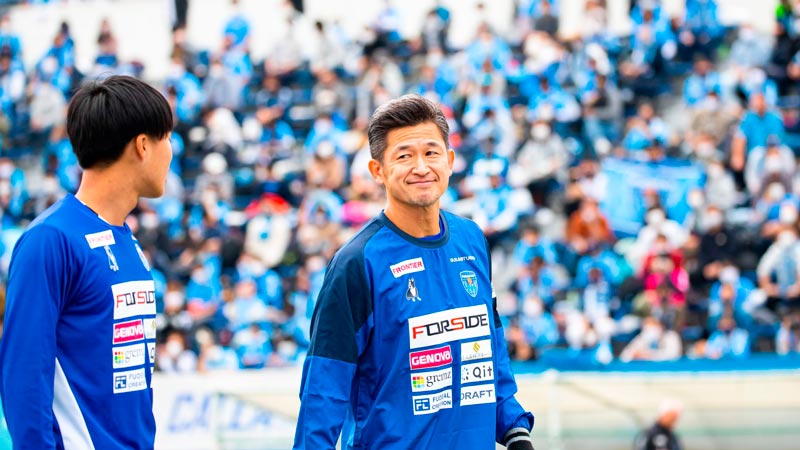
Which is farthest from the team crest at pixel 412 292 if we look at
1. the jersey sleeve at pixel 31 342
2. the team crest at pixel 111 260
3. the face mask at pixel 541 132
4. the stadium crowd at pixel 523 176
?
the face mask at pixel 541 132

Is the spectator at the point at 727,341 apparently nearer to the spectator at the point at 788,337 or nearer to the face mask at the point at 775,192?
the spectator at the point at 788,337

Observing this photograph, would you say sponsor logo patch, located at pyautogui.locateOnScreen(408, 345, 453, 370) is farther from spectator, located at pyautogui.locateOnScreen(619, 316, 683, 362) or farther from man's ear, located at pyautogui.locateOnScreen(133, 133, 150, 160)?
spectator, located at pyautogui.locateOnScreen(619, 316, 683, 362)

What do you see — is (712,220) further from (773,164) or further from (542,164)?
(542,164)

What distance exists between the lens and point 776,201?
1497cm

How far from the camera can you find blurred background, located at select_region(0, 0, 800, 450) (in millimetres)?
10797

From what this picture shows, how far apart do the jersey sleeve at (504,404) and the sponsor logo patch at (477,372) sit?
3.9 inches

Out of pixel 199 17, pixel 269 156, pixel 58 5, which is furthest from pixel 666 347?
pixel 58 5

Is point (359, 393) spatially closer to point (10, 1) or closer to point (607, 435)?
point (607, 435)

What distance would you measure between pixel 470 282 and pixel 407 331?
12.3 inches

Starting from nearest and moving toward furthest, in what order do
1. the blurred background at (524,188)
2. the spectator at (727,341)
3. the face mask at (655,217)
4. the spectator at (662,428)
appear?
the spectator at (662,428) < the blurred background at (524,188) < the spectator at (727,341) < the face mask at (655,217)

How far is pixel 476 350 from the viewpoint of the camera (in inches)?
155

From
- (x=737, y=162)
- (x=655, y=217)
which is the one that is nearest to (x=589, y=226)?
(x=655, y=217)

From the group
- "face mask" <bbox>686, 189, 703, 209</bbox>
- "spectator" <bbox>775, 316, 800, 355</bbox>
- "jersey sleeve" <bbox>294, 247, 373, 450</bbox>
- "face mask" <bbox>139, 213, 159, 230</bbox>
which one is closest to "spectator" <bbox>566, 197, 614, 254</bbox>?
"face mask" <bbox>686, 189, 703, 209</bbox>

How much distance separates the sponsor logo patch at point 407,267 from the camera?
3912 millimetres
